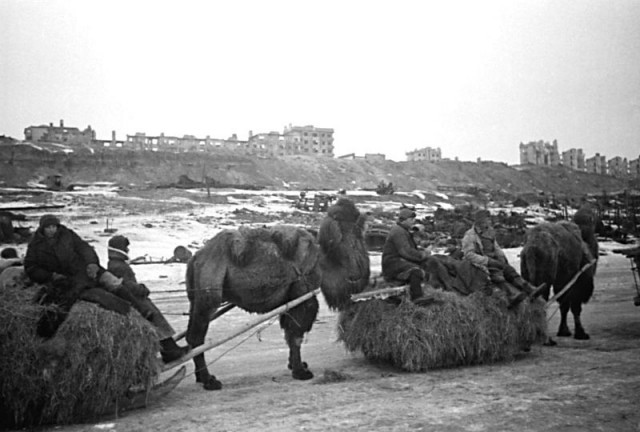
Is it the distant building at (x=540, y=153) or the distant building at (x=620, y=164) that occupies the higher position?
the distant building at (x=540, y=153)

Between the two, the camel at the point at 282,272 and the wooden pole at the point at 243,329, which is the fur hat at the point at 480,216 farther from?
the wooden pole at the point at 243,329

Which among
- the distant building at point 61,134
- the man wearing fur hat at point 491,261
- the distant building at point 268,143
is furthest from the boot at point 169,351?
the distant building at point 268,143

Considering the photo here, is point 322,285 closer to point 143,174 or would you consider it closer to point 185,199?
point 185,199

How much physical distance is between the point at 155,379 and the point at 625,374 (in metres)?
5.78

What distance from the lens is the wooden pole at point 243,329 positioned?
6.62m

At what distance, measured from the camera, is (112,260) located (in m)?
7.30

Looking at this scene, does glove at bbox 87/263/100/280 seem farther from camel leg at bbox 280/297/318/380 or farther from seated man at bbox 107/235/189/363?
camel leg at bbox 280/297/318/380

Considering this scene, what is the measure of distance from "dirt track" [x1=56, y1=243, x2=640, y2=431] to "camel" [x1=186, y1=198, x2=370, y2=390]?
2.09 feet

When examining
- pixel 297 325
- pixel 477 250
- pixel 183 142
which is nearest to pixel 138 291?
pixel 297 325

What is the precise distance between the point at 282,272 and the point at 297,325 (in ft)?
2.53

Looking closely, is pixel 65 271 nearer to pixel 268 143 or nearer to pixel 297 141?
pixel 268 143

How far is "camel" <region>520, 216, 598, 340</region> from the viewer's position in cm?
998

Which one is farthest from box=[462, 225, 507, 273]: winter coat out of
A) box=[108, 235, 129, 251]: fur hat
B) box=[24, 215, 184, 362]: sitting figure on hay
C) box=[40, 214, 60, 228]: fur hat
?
box=[40, 214, 60, 228]: fur hat

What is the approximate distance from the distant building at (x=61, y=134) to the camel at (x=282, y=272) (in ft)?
240
